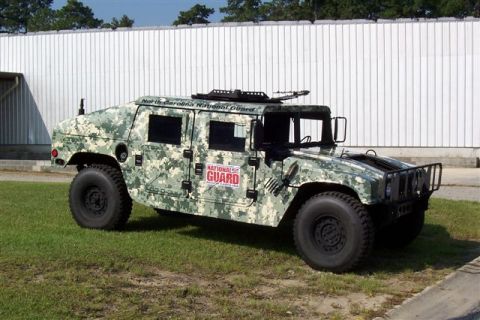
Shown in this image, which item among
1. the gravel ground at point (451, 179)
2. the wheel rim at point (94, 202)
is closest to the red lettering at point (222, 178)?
the wheel rim at point (94, 202)

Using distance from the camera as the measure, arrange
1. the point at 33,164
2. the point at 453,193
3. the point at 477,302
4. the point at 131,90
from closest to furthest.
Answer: the point at 477,302, the point at 453,193, the point at 33,164, the point at 131,90

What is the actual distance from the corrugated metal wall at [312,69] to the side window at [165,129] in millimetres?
13843

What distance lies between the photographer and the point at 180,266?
22.8 feet

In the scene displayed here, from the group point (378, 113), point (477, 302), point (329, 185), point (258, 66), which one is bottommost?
point (477, 302)

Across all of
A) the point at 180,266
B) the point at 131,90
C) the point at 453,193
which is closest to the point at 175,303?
the point at 180,266

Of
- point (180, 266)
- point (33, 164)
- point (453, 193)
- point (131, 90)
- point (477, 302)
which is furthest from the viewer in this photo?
point (131, 90)

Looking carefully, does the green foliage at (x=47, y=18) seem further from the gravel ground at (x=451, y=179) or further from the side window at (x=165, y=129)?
the side window at (x=165, y=129)

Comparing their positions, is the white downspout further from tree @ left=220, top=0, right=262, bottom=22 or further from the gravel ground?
tree @ left=220, top=0, right=262, bottom=22

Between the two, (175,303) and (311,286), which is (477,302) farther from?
(175,303)

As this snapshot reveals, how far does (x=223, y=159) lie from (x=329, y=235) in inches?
60.1

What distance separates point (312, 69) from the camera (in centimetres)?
2172

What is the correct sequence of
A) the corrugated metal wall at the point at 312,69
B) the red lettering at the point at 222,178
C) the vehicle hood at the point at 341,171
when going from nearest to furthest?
the vehicle hood at the point at 341,171 → the red lettering at the point at 222,178 → the corrugated metal wall at the point at 312,69

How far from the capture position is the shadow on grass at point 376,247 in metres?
7.63

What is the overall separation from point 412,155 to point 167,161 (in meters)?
14.4
